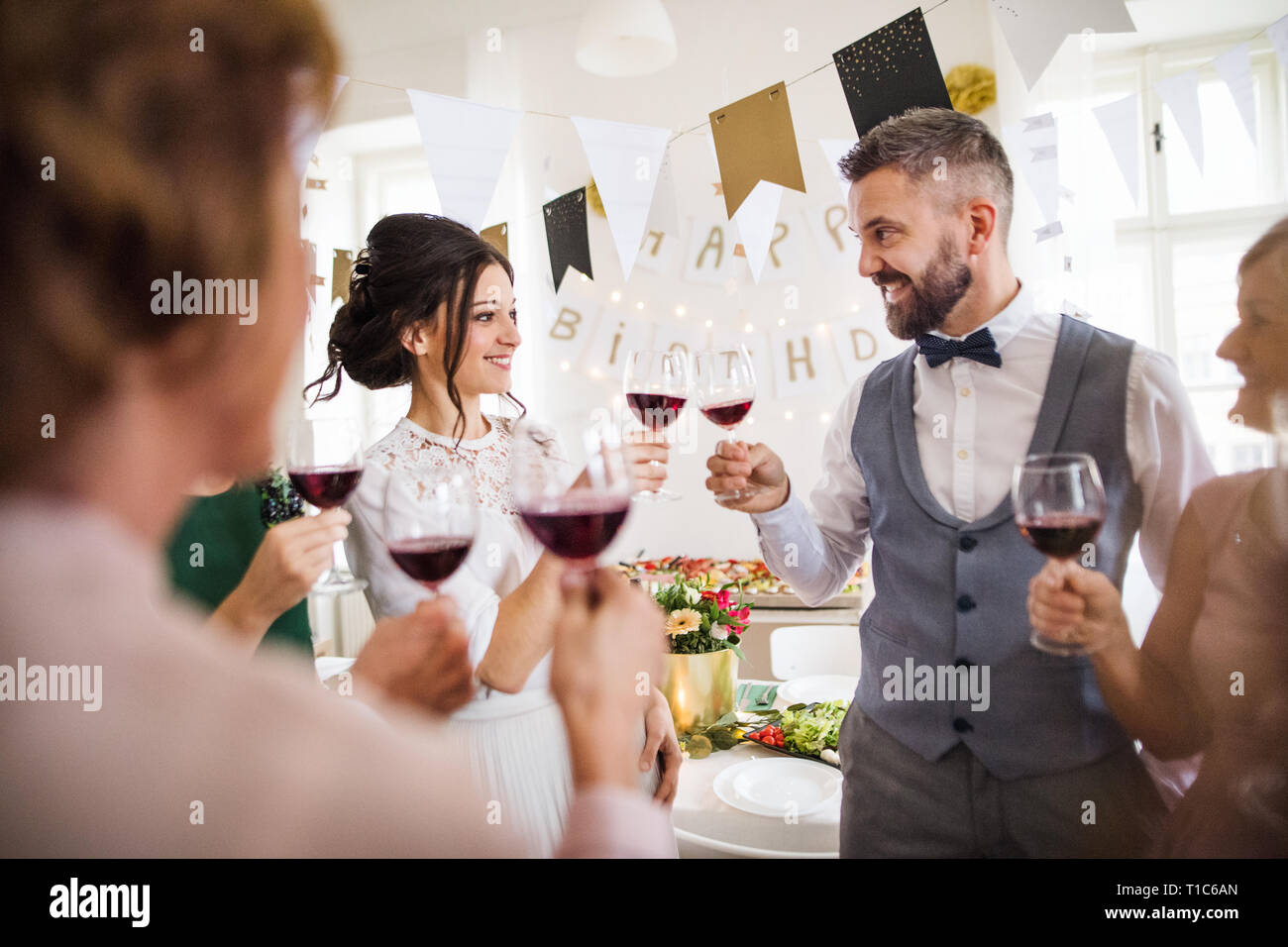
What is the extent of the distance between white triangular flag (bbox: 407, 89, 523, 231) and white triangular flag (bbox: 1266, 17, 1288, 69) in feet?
3.86

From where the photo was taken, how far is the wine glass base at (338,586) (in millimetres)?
997

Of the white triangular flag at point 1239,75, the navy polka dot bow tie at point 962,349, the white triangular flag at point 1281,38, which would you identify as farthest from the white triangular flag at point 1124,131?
the navy polka dot bow tie at point 962,349

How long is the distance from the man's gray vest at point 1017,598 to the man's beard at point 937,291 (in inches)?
6.7

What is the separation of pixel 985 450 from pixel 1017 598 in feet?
0.74

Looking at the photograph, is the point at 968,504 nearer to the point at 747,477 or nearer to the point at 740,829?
the point at 747,477

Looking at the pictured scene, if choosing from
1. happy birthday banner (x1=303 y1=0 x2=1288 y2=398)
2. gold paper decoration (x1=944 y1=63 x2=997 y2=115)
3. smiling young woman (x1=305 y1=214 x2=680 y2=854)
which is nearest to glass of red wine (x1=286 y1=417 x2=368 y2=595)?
smiling young woman (x1=305 y1=214 x2=680 y2=854)

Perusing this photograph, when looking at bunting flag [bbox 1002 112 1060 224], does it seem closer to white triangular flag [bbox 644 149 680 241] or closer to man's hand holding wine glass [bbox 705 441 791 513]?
man's hand holding wine glass [bbox 705 441 791 513]

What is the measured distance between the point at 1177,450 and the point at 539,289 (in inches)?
92.5

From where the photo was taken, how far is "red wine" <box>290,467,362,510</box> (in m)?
0.95

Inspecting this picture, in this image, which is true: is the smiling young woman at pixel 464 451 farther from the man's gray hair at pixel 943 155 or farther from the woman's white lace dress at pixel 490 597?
the man's gray hair at pixel 943 155

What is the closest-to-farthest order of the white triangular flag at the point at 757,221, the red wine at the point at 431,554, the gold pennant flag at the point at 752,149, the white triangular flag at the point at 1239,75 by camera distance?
the red wine at the point at 431,554
the white triangular flag at the point at 1239,75
the gold pennant flag at the point at 752,149
the white triangular flag at the point at 757,221
